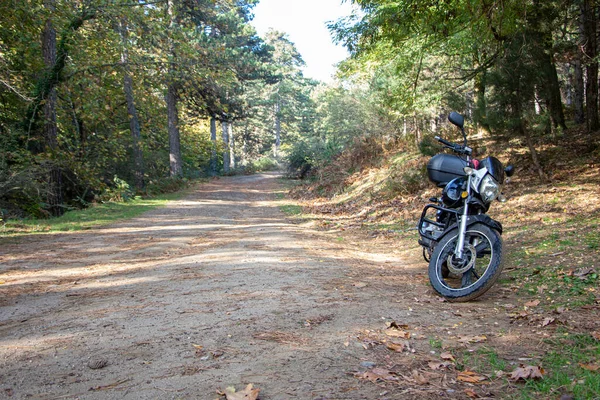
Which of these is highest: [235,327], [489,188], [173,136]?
[173,136]

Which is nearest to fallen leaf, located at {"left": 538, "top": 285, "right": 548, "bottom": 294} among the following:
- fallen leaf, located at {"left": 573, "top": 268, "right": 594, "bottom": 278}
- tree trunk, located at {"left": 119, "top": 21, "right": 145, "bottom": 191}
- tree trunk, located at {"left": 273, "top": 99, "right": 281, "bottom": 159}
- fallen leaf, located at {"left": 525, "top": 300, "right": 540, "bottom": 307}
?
fallen leaf, located at {"left": 525, "top": 300, "right": 540, "bottom": 307}

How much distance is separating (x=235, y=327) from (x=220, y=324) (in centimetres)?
15

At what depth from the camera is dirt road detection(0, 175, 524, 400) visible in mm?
2557

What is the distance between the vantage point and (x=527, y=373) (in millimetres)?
2674

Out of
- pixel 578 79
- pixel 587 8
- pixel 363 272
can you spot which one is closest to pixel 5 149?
pixel 363 272

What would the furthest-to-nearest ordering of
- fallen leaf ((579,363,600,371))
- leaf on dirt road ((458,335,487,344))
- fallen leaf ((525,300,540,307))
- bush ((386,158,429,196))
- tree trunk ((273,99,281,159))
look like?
tree trunk ((273,99,281,159)) < bush ((386,158,429,196)) < fallen leaf ((525,300,540,307)) < leaf on dirt road ((458,335,487,344)) < fallen leaf ((579,363,600,371))

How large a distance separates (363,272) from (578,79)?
42.6 ft

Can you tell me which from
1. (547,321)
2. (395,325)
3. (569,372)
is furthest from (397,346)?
(547,321)

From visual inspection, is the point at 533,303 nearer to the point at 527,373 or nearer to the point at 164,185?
the point at 527,373

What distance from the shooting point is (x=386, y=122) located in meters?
20.5

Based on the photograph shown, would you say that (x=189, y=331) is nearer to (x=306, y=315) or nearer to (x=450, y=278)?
(x=306, y=315)

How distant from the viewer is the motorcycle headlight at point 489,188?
4.51 m

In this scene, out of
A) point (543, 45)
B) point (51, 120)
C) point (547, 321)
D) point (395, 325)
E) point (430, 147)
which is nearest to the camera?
point (395, 325)

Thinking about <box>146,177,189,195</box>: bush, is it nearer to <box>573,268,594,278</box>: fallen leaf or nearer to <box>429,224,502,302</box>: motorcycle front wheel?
<box>429,224,502,302</box>: motorcycle front wheel
